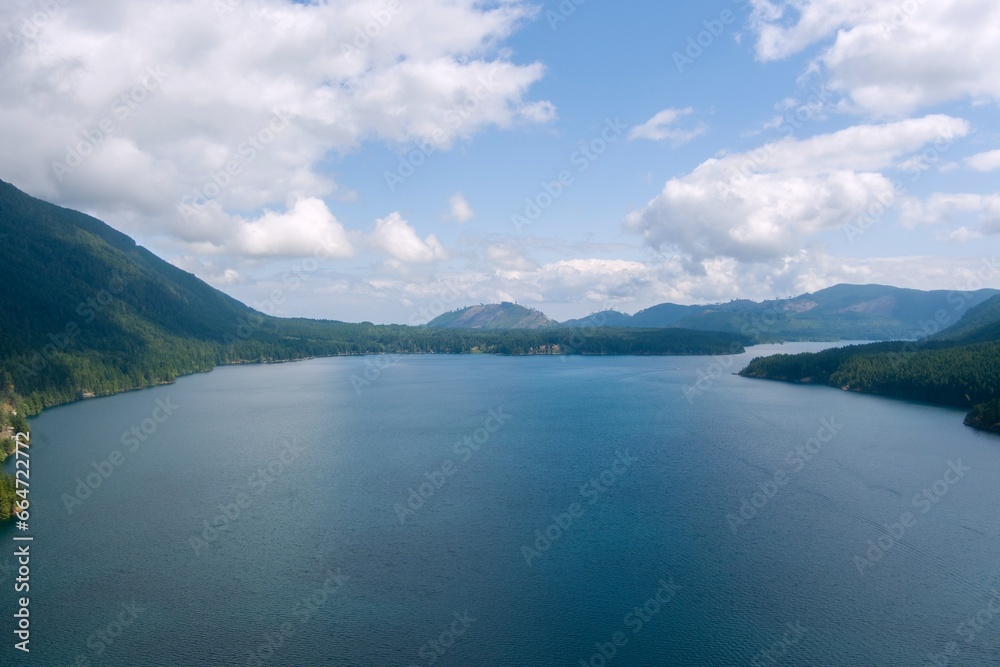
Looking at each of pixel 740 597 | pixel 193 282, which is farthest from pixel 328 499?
pixel 193 282

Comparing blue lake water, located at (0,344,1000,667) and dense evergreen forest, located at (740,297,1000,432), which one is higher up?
dense evergreen forest, located at (740,297,1000,432)

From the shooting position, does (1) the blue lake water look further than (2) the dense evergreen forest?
No

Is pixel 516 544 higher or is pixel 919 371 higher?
pixel 919 371

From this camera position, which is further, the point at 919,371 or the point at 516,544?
the point at 919,371

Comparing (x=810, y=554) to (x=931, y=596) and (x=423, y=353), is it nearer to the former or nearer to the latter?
(x=931, y=596)
